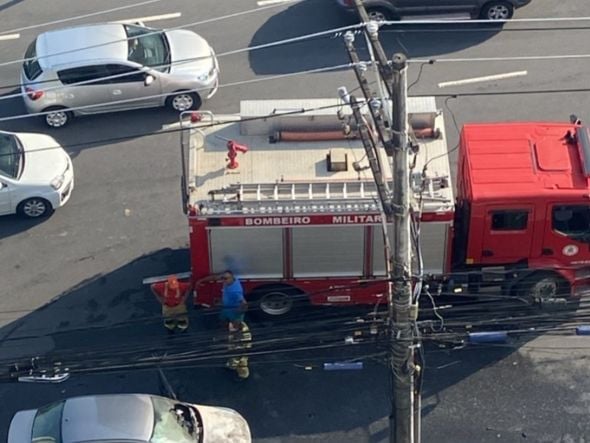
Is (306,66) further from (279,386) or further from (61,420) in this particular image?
(61,420)

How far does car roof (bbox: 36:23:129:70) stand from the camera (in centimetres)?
2456

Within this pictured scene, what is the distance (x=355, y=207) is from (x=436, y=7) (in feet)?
28.4

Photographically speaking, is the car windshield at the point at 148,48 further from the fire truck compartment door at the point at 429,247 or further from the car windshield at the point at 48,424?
the car windshield at the point at 48,424

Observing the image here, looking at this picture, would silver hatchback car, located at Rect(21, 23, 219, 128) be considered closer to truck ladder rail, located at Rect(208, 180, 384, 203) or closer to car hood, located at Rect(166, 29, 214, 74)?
car hood, located at Rect(166, 29, 214, 74)

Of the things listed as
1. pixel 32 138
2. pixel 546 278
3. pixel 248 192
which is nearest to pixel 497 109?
pixel 546 278

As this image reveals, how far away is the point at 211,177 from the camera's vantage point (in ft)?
64.6

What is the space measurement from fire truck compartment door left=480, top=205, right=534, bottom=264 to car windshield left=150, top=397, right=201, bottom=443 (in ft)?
17.1

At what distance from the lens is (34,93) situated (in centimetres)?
2455

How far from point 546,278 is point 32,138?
9757 mm

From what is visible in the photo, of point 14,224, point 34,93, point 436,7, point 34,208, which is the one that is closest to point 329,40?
point 436,7

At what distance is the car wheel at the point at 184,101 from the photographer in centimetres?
2486

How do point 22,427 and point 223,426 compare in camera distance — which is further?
point 223,426

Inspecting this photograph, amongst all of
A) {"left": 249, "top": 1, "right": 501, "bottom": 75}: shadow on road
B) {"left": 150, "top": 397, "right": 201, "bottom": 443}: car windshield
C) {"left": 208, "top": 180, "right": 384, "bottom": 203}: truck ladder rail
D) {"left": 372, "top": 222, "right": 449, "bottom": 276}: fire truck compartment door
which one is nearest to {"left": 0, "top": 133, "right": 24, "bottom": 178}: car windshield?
{"left": 208, "top": 180, "right": 384, "bottom": 203}: truck ladder rail

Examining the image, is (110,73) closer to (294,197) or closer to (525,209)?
(294,197)
